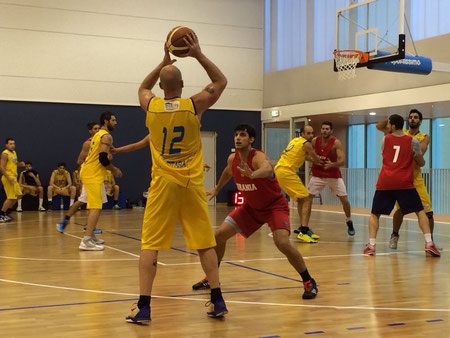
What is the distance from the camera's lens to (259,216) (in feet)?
19.7

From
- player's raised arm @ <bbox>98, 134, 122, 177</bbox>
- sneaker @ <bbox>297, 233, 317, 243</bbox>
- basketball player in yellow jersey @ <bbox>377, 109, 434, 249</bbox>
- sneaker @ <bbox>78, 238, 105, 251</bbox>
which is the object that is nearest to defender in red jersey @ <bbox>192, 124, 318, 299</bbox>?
player's raised arm @ <bbox>98, 134, 122, 177</bbox>

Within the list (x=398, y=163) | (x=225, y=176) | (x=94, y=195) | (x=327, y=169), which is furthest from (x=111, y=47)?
(x=225, y=176)

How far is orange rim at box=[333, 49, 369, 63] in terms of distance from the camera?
1166 centimetres

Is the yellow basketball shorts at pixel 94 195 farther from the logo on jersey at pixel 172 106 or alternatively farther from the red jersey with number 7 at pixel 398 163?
the logo on jersey at pixel 172 106

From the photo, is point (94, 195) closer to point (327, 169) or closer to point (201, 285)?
point (201, 285)

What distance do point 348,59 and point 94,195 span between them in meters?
5.69

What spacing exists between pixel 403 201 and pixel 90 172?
4274 millimetres

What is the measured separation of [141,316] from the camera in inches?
186

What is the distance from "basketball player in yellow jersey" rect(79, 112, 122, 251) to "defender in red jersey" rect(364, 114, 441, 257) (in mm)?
3520

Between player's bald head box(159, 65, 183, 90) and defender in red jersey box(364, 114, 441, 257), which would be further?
defender in red jersey box(364, 114, 441, 257)

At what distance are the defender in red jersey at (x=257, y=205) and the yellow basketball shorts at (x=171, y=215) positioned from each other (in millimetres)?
867

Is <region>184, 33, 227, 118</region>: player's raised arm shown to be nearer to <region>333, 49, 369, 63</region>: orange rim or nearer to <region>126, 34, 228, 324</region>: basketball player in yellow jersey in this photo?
<region>126, 34, 228, 324</region>: basketball player in yellow jersey

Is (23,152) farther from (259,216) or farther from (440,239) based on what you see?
(259,216)

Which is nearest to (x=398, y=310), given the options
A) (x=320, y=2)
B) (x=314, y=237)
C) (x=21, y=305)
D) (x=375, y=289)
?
(x=375, y=289)
